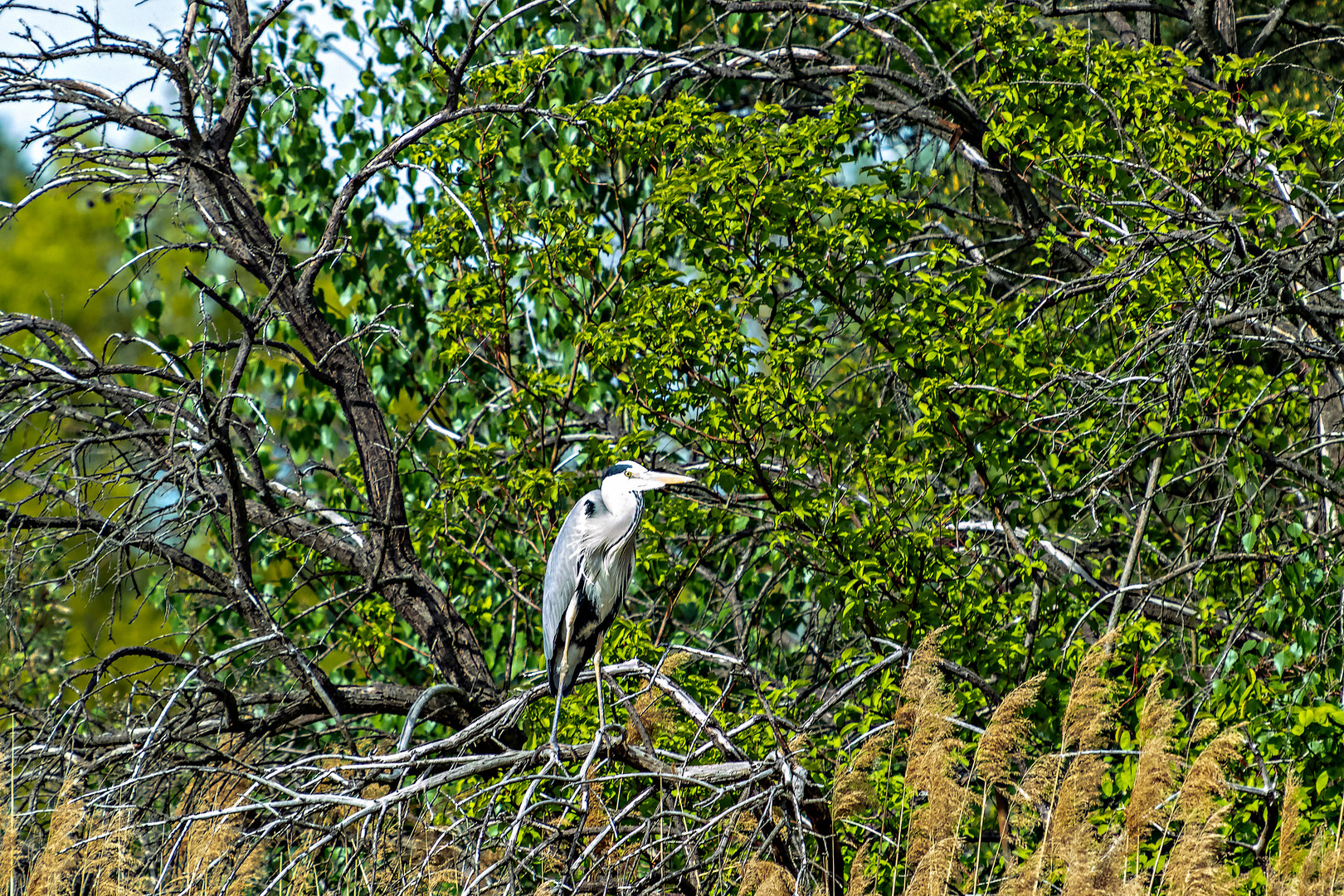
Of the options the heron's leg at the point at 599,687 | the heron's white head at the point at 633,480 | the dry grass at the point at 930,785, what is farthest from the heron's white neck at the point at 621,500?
the dry grass at the point at 930,785

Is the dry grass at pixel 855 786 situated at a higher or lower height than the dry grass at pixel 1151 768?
higher

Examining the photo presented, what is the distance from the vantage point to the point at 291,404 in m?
5.72

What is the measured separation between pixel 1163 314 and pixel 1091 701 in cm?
135

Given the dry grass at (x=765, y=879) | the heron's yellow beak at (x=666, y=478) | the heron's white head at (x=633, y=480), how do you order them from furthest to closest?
the heron's white head at (x=633, y=480) < the heron's yellow beak at (x=666, y=478) < the dry grass at (x=765, y=879)

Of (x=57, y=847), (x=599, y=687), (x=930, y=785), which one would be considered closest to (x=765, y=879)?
(x=930, y=785)

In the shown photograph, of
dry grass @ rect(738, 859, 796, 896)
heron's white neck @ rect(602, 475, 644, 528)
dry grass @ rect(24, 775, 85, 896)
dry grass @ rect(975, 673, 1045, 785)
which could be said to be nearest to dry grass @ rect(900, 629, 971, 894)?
dry grass @ rect(975, 673, 1045, 785)

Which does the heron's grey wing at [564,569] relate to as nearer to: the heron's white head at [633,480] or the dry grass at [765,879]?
the heron's white head at [633,480]

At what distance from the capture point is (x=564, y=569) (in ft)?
12.8

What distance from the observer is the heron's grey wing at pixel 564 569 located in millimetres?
3895

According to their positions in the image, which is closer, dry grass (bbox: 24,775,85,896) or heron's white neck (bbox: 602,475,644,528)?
dry grass (bbox: 24,775,85,896)

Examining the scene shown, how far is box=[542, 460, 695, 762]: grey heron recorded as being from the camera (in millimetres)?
3896

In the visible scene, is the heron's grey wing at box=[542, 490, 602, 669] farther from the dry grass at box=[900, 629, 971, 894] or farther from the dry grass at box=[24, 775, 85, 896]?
the dry grass at box=[24, 775, 85, 896]

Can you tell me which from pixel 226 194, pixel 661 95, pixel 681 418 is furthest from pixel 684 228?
pixel 226 194

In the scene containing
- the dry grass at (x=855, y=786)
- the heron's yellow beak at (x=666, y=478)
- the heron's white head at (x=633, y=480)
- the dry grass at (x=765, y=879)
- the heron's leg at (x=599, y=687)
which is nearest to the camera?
the dry grass at (x=765, y=879)
